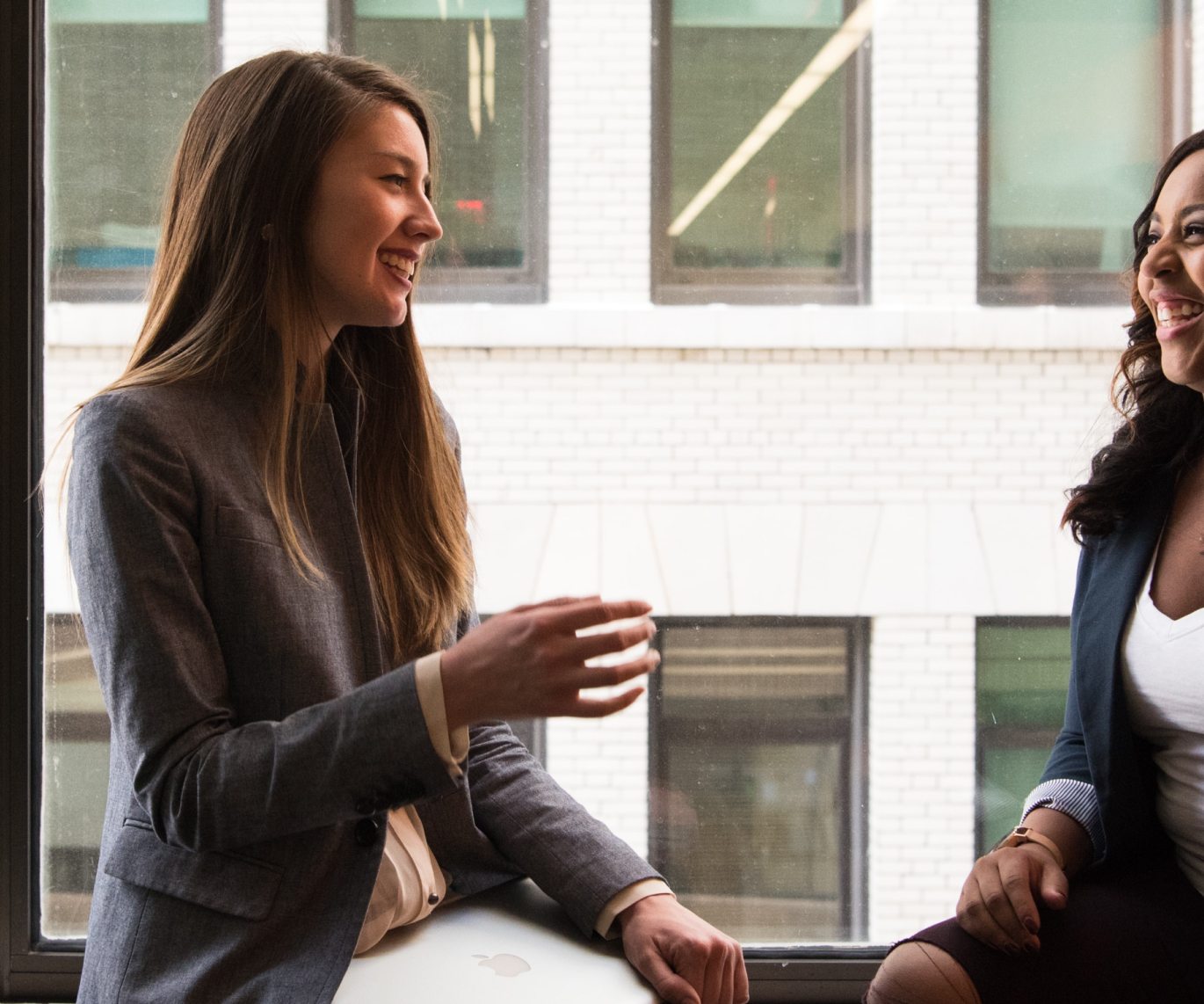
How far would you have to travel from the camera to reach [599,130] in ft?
6.92

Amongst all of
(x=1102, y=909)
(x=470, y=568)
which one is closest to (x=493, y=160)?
(x=470, y=568)

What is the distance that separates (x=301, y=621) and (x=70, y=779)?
3.94 ft

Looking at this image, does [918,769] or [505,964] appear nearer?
[505,964]

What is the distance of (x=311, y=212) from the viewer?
1.38m

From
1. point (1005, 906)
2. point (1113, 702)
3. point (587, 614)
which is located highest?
point (587, 614)

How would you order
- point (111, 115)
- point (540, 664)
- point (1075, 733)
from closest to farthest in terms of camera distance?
point (540, 664) < point (1075, 733) < point (111, 115)

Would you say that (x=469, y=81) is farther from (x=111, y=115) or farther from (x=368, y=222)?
(x=368, y=222)

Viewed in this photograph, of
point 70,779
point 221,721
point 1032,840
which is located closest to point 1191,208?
point 1032,840

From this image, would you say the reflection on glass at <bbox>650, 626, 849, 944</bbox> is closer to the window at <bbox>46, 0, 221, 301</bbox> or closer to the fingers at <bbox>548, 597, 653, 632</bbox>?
the fingers at <bbox>548, 597, 653, 632</bbox>

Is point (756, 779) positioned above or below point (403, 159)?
below

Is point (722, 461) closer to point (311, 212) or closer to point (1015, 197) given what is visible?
point (1015, 197)

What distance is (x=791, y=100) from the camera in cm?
213

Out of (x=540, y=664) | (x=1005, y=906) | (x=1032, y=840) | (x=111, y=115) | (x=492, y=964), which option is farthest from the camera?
(x=111, y=115)

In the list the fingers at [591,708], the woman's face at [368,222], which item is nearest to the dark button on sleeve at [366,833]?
the fingers at [591,708]
